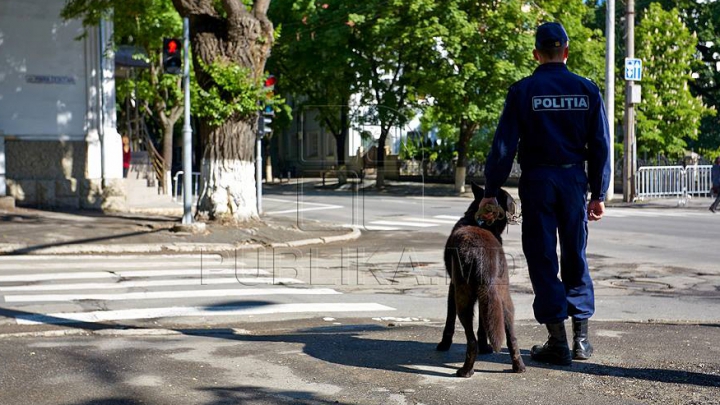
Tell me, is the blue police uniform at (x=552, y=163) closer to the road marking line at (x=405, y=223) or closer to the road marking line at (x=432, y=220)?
the road marking line at (x=405, y=223)

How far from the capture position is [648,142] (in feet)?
126

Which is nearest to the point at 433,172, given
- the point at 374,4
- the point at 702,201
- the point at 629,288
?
the point at 374,4

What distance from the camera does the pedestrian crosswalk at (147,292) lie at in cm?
844

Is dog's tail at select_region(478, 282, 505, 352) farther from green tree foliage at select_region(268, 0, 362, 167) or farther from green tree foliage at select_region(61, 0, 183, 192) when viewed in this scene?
green tree foliage at select_region(268, 0, 362, 167)

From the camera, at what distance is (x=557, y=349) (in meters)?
5.65

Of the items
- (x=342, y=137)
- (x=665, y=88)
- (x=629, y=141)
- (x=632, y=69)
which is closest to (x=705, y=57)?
(x=665, y=88)

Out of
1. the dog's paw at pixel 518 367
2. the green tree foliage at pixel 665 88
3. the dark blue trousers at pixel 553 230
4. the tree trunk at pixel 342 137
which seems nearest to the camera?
the dog's paw at pixel 518 367

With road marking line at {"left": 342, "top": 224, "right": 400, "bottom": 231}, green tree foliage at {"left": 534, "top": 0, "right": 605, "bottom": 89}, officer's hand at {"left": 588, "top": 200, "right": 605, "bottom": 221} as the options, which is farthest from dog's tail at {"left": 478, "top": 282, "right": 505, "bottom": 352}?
→ green tree foliage at {"left": 534, "top": 0, "right": 605, "bottom": 89}

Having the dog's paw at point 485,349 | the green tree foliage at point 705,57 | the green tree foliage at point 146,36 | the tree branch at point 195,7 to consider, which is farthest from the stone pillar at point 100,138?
the green tree foliage at point 705,57

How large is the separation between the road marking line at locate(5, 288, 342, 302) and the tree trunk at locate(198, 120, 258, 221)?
23.3ft

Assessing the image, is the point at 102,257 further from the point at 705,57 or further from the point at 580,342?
the point at 705,57

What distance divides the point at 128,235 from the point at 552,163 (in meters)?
11.6

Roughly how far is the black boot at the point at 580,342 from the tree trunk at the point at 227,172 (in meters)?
11.9

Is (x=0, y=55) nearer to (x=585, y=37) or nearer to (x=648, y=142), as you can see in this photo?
(x=585, y=37)
